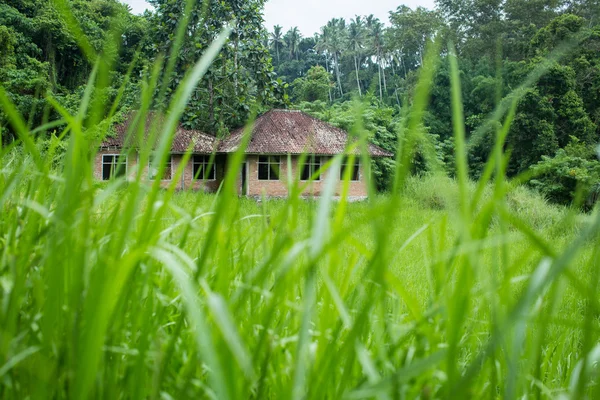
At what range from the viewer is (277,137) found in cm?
1866

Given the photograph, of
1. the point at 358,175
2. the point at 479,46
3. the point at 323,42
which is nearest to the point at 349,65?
the point at 323,42

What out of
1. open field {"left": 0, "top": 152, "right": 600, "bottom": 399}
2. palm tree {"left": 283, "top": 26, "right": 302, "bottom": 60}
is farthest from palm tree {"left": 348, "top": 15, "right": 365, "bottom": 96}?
open field {"left": 0, "top": 152, "right": 600, "bottom": 399}

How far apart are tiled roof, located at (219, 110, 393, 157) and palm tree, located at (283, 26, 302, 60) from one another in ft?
140

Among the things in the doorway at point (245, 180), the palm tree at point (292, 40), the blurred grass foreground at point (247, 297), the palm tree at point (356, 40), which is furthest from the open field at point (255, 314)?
the palm tree at point (292, 40)

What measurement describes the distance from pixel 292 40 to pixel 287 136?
44.6m

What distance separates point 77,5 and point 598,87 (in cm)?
2581

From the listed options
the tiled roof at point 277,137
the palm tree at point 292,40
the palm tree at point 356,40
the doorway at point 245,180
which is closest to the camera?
the tiled roof at point 277,137

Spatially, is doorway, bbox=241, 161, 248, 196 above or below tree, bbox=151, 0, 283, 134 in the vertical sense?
below

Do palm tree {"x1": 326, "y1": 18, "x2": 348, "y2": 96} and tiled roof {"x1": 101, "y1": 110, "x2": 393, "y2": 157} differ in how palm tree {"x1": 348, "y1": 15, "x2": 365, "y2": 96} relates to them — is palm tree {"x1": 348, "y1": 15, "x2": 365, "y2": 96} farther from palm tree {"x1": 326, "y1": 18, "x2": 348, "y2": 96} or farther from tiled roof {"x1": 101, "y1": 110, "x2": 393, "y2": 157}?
tiled roof {"x1": 101, "y1": 110, "x2": 393, "y2": 157}

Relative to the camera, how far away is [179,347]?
766mm

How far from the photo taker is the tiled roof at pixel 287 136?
59.6 feet

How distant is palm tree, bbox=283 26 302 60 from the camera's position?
60375mm

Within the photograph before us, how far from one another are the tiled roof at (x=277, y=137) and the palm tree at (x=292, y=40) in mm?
42692

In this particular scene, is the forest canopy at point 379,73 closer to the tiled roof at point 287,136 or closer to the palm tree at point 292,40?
the tiled roof at point 287,136
